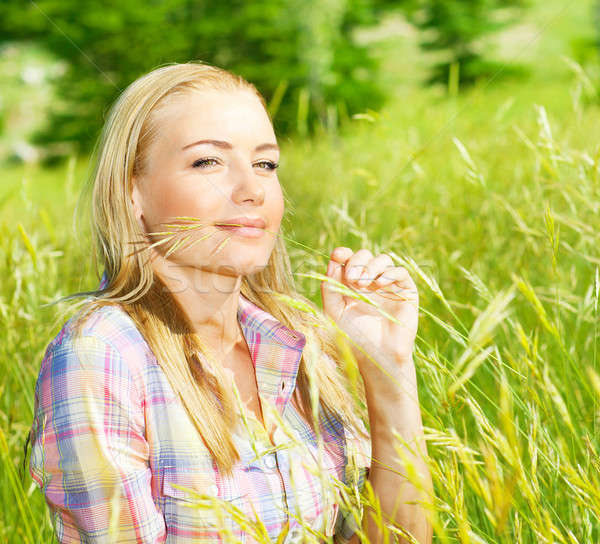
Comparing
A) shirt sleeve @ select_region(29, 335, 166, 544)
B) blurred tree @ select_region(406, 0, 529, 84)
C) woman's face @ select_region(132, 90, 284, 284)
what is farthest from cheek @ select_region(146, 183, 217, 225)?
blurred tree @ select_region(406, 0, 529, 84)

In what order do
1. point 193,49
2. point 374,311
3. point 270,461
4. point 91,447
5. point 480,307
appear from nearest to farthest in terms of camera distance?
point 91,447 < point 270,461 < point 374,311 < point 480,307 < point 193,49

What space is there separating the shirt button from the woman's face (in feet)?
1.25

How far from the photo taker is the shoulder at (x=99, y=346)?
108 centimetres

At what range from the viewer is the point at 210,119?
132cm

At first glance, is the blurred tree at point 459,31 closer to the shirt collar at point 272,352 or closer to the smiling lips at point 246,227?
the shirt collar at point 272,352

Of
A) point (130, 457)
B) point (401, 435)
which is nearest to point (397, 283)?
point (401, 435)

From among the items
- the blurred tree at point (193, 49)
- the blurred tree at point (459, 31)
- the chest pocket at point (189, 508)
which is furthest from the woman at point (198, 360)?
the blurred tree at point (459, 31)

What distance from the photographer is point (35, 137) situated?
18.6m

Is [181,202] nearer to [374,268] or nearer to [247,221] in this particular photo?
[247,221]

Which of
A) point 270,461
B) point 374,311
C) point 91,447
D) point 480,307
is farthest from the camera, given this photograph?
point 480,307

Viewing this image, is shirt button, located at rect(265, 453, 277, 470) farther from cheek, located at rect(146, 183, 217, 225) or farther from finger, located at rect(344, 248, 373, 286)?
cheek, located at rect(146, 183, 217, 225)

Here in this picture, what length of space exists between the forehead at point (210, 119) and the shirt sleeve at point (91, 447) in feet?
1.60

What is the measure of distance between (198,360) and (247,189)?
0.38 metres

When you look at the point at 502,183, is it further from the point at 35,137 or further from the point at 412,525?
the point at 35,137
